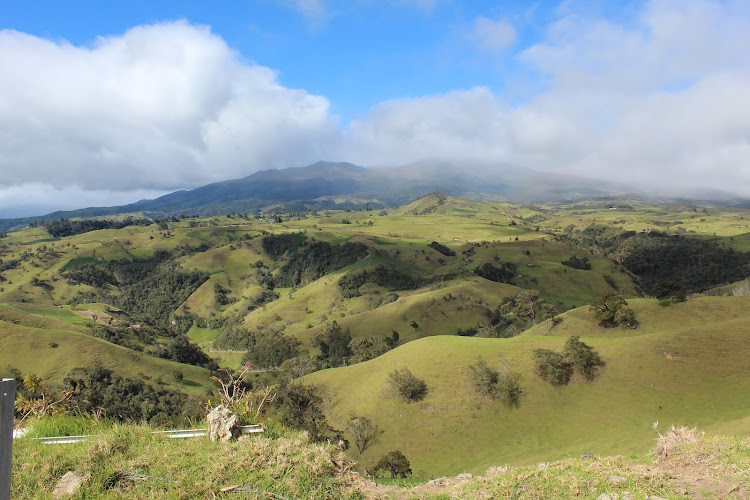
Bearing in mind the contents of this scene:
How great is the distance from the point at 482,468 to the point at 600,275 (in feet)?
477

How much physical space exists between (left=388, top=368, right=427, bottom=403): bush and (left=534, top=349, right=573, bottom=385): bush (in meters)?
14.4

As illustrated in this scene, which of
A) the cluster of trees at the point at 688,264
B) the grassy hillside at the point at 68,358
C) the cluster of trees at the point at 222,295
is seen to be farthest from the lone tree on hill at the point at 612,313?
the cluster of trees at the point at 222,295

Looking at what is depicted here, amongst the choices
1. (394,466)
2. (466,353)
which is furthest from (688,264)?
(394,466)

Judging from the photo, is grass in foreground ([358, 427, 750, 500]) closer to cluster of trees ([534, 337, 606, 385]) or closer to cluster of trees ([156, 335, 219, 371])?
cluster of trees ([534, 337, 606, 385])

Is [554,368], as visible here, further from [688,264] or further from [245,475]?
[688,264]

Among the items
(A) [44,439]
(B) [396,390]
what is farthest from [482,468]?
(A) [44,439]

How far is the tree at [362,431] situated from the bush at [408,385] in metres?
5.40

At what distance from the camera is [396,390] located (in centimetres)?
4931

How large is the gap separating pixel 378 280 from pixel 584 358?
116942 millimetres

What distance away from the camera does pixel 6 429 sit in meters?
4.89

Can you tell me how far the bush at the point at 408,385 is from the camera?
47.8 metres

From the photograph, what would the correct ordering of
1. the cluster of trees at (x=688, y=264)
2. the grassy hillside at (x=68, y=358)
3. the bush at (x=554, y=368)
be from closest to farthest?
the bush at (x=554, y=368)
the grassy hillside at (x=68, y=358)
the cluster of trees at (x=688, y=264)

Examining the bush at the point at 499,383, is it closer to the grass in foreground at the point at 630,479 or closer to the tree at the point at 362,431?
the tree at the point at 362,431

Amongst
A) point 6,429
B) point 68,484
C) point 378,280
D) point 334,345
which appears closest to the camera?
point 6,429
